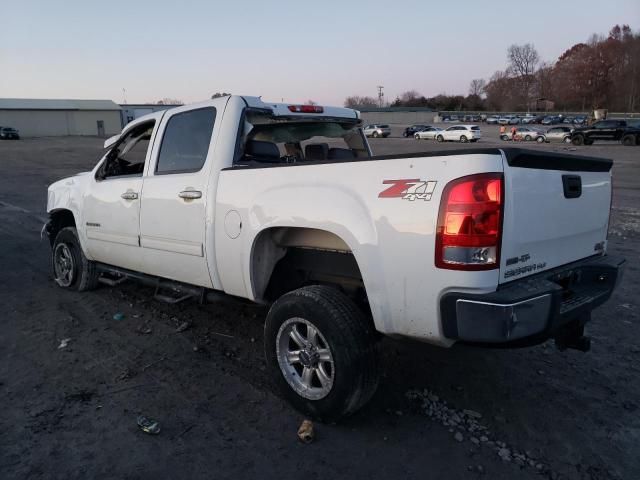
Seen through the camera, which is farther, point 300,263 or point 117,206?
point 117,206

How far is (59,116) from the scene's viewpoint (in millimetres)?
70750

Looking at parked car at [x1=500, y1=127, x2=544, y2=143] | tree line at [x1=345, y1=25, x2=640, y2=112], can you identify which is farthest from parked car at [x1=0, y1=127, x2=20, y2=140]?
tree line at [x1=345, y1=25, x2=640, y2=112]

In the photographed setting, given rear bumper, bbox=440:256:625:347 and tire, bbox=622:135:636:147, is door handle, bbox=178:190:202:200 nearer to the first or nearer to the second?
rear bumper, bbox=440:256:625:347

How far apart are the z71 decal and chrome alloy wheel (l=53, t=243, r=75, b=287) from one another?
4354 millimetres

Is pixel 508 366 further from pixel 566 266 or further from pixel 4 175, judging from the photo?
pixel 4 175

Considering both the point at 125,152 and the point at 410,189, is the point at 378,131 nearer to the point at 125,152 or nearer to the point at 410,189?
the point at 125,152

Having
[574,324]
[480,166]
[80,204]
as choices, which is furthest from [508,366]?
[80,204]

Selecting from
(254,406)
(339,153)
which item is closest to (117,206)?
(339,153)

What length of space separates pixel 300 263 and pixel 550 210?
1.70 meters

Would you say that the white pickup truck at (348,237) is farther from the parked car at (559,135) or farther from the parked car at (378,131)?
the parked car at (378,131)

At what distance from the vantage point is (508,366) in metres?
3.96

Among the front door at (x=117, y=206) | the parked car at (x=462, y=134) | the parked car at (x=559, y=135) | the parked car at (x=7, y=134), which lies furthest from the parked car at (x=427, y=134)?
the front door at (x=117, y=206)

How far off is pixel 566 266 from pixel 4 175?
23014 millimetres

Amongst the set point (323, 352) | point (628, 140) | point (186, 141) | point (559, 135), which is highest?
point (559, 135)
